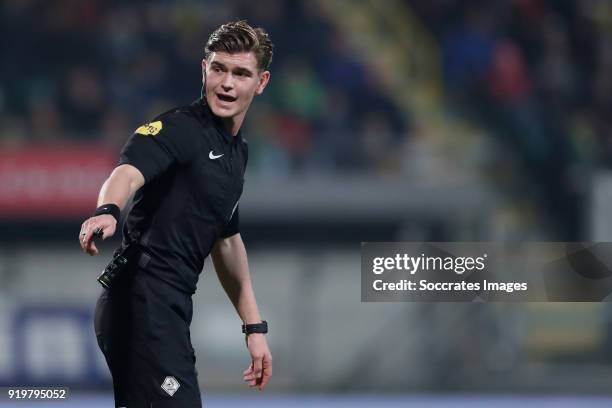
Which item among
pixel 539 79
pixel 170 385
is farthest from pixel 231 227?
pixel 539 79

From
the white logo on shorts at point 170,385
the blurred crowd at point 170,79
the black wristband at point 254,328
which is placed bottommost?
the white logo on shorts at point 170,385

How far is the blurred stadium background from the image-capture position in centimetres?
1046

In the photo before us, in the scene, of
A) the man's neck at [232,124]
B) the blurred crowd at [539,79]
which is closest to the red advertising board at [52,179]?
the blurred crowd at [539,79]

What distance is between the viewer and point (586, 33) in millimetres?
13719

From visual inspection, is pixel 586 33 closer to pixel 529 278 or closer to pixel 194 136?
pixel 529 278

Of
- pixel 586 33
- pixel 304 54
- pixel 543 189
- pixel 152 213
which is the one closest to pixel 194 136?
pixel 152 213

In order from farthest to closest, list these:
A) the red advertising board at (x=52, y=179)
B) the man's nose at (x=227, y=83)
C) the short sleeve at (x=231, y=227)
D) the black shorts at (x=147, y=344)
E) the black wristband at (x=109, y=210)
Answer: the red advertising board at (x=52, y=179) < the short sleeve at (x=231, y=227) < the man's nose at (x=227, y=83) < the black shorts at (x=147, y=344) < the black wristband at (x=109, y=210)

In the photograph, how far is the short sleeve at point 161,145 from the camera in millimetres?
3594

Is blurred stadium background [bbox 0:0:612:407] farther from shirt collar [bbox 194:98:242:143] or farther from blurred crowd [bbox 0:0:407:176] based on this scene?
shirt collar [bbox 194:98:242:143]

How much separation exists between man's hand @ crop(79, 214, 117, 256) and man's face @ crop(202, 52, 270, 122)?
Result: 77 cm

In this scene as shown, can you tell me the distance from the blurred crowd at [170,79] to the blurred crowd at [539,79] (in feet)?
3.53

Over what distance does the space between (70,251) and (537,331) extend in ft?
15.3

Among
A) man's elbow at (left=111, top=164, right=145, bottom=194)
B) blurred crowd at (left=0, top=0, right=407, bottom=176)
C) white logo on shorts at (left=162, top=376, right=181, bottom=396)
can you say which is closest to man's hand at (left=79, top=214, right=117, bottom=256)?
man's elbow at (left=111, top=164, right=145, bottom=194)

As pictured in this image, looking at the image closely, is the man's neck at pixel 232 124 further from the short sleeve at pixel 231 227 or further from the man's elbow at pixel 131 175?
the man's elbow at pixel 131 175
